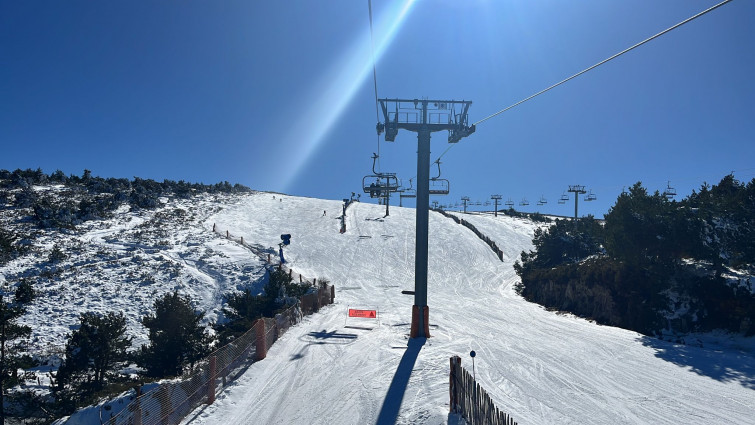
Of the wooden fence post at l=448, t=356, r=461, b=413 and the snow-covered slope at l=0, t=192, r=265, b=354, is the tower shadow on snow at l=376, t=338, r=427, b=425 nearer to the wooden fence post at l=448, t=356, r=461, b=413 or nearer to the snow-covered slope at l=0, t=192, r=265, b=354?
the wooden fence post at l=448, t=356, r=461, b=413

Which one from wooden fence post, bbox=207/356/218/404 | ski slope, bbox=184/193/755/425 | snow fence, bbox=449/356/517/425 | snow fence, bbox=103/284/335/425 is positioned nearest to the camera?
snow fence, bbox=449/356/517/425

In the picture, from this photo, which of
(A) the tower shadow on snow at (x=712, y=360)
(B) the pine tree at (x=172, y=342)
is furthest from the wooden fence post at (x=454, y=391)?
(B) the pine tree at (x=172, y=342)

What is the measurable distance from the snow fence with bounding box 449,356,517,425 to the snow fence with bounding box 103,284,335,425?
6594 millimetres

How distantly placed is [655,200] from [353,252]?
3006 cm

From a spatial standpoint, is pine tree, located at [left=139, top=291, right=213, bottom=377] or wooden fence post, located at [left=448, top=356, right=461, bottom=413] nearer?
wooden fence post, located at [left=448, top=356, right=461, bottom=413]

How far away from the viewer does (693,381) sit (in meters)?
12.4

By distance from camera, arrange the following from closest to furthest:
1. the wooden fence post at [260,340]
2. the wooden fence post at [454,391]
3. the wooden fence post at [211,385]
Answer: the wooden fence post at [454,391]
the wooden fence post at [211,385]
the wooden fence post at [260,340]

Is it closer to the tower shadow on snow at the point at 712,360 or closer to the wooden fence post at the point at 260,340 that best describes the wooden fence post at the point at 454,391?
the wooden fence post at the point at 260,340

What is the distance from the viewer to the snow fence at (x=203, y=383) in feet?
29.6

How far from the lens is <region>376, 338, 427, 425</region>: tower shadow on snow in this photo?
393 inches

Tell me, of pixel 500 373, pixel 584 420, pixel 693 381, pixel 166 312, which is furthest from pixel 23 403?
pixel 693 381

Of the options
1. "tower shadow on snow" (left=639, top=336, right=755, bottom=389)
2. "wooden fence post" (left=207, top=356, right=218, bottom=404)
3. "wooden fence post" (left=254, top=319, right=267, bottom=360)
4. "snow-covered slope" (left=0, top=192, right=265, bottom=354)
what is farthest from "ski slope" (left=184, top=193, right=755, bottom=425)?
"snow-covered slope" (left=0, top=192, right=265, bottom=354)

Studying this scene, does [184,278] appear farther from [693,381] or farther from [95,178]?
[95,178]

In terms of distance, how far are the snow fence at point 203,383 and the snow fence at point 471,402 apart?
6594mm
